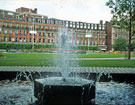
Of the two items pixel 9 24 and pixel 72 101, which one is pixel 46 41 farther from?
pixel 72 101

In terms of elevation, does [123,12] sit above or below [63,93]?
above

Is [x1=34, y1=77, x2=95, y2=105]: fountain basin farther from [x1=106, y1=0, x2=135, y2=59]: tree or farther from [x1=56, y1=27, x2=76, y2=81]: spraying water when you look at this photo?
[x1=106, y1=0, x2=135, y2=59]: tree

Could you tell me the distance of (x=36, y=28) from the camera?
75875 mm

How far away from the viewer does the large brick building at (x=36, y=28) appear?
228 feet

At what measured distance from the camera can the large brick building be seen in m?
69.5

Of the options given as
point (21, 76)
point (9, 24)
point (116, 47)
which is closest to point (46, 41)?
point (9, 24)

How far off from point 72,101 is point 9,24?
67.9 meters

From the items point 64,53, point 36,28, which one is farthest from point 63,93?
point 36,28

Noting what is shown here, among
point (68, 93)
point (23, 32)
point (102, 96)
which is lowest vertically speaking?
point (102, 96)

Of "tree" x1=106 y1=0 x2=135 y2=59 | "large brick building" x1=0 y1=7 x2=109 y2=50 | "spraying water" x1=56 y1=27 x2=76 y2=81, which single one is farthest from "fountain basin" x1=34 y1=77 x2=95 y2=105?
"large brick building" x1=0 y1=7 x2=109 y2=50

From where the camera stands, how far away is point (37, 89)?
6219 mm

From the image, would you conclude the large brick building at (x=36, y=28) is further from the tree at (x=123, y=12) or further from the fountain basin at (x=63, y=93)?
the fountain basin at (x=63, y=93)

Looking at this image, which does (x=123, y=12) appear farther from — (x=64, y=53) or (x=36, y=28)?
(x=36, y=28)

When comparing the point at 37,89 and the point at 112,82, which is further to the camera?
the point at 112,82
